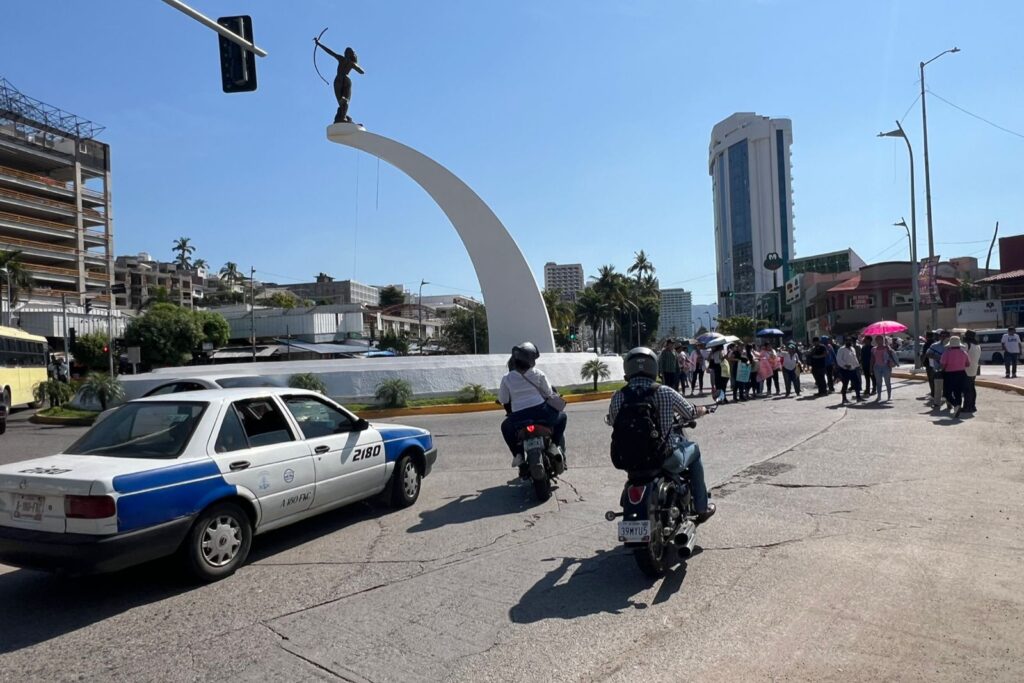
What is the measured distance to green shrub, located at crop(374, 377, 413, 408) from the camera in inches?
808

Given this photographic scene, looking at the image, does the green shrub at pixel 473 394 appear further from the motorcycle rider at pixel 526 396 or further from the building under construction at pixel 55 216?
→ the building under construction at pixel 55 216

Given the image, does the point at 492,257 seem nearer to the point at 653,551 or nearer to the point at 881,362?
the point at 881,362

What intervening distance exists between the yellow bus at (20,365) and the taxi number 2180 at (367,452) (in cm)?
2177

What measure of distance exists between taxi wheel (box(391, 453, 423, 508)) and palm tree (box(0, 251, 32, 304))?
2019 inches

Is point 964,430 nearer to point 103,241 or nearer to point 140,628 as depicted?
point 140,628

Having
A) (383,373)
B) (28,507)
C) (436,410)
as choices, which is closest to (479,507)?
(28,507)

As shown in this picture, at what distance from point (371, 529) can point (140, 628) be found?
2490 millimetres

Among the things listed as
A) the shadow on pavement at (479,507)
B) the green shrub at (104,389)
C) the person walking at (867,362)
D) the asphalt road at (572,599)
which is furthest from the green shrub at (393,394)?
the asphalt road at (572,599)

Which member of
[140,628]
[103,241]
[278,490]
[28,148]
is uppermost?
[28,148]

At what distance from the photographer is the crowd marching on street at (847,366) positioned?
13.8m

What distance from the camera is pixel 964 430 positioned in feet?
39.0

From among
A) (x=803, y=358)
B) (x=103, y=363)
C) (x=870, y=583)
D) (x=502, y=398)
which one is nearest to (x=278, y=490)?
(x=502, y=398)

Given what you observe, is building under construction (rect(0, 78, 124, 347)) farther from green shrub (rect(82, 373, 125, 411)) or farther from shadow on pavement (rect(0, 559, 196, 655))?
shadow on pavement (rect(0, 559, 196, 655))

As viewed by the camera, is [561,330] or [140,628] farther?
[561,330]
